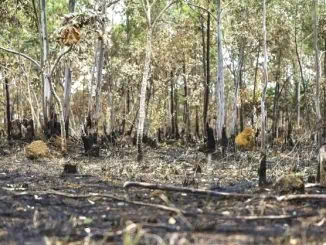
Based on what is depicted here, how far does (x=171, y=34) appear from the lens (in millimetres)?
26484

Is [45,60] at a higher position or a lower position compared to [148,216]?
higher

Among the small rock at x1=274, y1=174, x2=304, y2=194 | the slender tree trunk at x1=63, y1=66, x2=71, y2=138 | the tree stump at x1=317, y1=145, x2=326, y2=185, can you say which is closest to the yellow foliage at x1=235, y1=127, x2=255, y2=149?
the slender tree trunk at x1=63, y1=66, x2=71, y2=138

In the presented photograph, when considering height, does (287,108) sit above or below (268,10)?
below

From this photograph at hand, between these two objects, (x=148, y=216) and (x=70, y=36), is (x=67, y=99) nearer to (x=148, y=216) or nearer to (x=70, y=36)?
(x=70, y=36)

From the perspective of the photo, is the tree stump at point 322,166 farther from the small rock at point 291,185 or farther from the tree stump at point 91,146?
the tree stump at point 91,146

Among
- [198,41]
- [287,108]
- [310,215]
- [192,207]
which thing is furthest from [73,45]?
[287,108]

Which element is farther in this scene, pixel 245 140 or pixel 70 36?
pixel 245 140

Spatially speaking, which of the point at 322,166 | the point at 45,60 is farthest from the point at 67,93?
the point at 322,166

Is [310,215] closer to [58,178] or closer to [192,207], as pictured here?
[192,207]

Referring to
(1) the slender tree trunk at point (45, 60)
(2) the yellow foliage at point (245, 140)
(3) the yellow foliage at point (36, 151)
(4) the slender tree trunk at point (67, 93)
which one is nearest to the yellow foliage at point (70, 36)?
(1) the slender tree trunk at point (45, 60)

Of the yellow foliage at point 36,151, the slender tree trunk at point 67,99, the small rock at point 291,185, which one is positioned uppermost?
the slender tree trunk at point 67,99

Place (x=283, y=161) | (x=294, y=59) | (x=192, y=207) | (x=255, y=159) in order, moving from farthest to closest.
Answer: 1. (x=294, y=59)
2. (x=255, y=159)
3. (x=283, y=161)
4. (x=192, y=207)

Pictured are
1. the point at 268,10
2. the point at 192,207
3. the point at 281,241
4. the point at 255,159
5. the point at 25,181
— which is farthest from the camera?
the point at 268,10

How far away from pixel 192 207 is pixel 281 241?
1676mm
